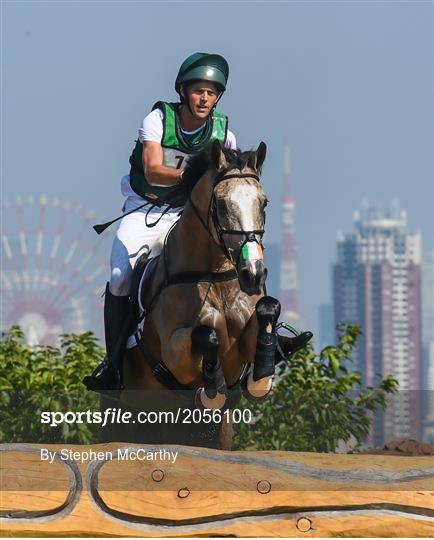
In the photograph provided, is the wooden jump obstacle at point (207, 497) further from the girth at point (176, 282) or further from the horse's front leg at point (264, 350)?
the girth at point (176, 282)

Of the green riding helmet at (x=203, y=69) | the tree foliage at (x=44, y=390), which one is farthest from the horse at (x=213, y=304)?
the tree foliage at (x=44, y=390)

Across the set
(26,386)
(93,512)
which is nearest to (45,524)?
(93,512)

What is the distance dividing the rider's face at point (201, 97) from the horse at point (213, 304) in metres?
0.43

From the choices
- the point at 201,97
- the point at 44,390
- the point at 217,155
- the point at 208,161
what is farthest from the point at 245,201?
the point at 44,390

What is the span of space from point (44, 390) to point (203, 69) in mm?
4045

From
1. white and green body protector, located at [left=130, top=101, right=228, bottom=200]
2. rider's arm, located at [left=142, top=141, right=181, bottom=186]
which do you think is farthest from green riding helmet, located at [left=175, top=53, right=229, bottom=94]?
rider's arm, located at [left=142, top=141, right=181, bottom=186]

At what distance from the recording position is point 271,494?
8.56 metres

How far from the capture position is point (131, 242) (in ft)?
33.6

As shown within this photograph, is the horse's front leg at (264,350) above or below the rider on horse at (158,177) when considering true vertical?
below

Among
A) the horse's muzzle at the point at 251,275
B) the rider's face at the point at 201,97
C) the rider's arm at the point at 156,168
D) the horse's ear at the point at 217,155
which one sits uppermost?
the rider's face at the point at 201,97

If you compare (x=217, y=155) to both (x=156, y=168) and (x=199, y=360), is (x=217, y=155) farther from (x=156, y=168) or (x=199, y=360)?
(x=199, y=360)

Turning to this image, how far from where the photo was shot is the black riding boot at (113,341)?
10250mm

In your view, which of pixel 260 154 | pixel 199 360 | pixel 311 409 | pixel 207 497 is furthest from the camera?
pixel 311 409

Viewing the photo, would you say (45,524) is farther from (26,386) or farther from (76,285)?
(76,285)
